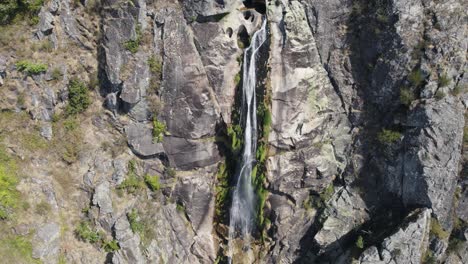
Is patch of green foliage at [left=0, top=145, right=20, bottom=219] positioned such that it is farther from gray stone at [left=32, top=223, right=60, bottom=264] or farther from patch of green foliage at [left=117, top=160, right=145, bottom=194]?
patch of green foliage at [left=117, top=160, right=145, bottom=194]

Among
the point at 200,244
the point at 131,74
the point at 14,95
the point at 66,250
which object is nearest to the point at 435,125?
the point at 200,244

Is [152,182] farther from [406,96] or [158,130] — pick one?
[406,96]

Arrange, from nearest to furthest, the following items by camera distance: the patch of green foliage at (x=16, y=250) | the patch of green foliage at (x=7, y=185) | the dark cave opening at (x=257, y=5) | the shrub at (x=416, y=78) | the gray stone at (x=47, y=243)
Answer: the patch of green foliage at (x=16, y=250)
the patch of green foliage at (x=7, y=185)
the gray stone at (x=47, y=243)
the shrub at (x=416, y=78)
the dark cave opening at (x=257, y=5)

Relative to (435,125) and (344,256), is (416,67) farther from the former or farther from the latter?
(344,256)

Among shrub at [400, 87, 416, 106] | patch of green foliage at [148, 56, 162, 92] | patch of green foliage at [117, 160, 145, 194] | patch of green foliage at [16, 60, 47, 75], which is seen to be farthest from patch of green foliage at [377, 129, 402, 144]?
patch of green foliage at [16, 60, 47, 75]

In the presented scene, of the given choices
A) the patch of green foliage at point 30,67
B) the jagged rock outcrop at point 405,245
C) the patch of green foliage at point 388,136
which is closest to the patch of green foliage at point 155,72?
the patch of green foliage at point 30,67

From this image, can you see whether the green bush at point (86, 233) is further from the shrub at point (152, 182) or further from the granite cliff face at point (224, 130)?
the shrub at point (152, 182)

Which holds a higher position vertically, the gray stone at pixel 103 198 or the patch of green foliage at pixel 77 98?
the patch of green foliage at pixel 77 98

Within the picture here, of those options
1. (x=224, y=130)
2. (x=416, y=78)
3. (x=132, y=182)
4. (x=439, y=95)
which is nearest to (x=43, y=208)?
(x=132, y=182)

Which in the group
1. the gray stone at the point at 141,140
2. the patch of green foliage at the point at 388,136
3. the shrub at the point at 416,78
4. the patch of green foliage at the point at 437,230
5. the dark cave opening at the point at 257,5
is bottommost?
the patch of green foliage at the point at 437,230
